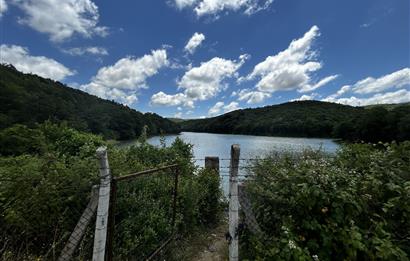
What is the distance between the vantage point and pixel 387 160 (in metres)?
3.01

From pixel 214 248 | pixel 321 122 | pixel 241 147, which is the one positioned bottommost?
pixel 214 248

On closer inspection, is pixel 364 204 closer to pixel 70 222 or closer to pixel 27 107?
pixel 70 222

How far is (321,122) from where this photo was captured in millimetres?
48344

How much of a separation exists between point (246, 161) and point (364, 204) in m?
3.13

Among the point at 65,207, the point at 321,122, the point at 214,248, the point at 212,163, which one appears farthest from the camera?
the point at 321,122

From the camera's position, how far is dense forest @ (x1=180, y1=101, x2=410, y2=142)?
34125 mm

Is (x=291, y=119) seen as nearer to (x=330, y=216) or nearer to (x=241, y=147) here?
(x=241, y=147)

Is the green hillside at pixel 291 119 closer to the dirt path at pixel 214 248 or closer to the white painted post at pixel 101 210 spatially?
the dirt path at pixel 214 248

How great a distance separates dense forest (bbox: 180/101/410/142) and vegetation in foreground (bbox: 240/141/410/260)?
22123mm

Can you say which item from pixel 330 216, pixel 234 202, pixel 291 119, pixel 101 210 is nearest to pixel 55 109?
pixel 101 210

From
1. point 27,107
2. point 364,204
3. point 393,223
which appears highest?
point 27,107

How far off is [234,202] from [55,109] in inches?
1345

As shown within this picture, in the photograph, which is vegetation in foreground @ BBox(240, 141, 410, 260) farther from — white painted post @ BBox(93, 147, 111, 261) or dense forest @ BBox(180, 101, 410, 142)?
dense forest @ BBox(180, 101, 410, 142)

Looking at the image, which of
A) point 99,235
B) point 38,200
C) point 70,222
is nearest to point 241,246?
point 99,235
